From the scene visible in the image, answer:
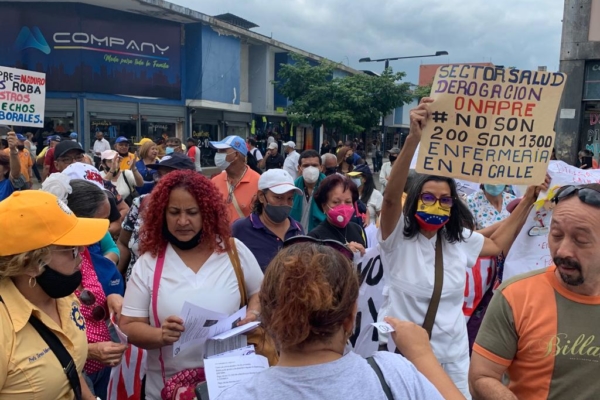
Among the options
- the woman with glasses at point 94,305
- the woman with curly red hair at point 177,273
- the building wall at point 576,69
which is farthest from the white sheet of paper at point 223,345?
the building wall at point 576,69

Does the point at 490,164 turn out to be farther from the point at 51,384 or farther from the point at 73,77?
the point at 73,77

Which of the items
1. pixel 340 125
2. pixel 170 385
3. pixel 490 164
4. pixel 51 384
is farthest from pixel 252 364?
pixel 340 125

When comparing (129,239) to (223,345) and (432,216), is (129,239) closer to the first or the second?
(223,345)

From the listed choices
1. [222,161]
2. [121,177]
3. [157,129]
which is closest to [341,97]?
[157,129]

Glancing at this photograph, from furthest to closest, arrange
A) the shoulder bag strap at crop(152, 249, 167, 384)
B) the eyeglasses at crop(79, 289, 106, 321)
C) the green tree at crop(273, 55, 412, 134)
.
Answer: the green tree at crop(273, 55, 412, 134) < the eyeglasses at crop(79, 289, 106, 321) < the shoulder bag strap at crop(152, 249, 167, 384)

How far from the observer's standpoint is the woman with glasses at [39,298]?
1.88 meters

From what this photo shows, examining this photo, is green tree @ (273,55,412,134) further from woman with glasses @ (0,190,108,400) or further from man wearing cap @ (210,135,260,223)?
woman with glasses @ (0,190,108,400)

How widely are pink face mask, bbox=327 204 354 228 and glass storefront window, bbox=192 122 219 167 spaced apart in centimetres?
2148

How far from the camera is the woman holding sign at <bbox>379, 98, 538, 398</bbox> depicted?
283cm

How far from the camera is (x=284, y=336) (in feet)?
4.56

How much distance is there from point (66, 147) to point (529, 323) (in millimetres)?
5481

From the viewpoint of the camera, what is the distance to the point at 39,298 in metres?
2.09

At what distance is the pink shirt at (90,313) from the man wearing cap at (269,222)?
1103mm

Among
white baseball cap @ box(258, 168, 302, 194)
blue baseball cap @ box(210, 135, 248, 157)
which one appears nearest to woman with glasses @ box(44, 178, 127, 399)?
white baseball cap @ box(258, 168, 302, 194)
